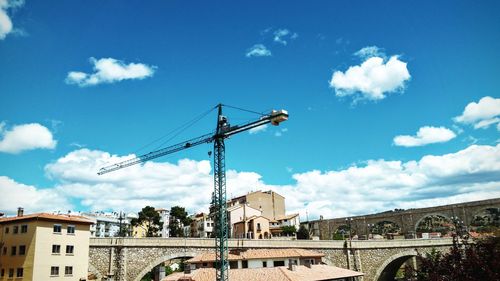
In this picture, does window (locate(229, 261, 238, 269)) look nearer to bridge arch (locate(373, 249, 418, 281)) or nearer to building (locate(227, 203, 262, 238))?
bridge arch (locate(373, 249, 418, 281))

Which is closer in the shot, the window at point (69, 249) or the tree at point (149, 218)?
the window at point (69, 249)

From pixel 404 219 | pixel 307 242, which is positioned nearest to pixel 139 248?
pixel 307 242

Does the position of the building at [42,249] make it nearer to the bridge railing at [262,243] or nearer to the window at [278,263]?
the bridge railing at [262,243]

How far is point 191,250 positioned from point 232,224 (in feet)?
127

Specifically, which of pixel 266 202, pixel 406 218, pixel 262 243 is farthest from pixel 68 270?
pixel 406 218

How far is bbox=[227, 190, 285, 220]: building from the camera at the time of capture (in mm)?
107438

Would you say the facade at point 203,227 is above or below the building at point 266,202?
below

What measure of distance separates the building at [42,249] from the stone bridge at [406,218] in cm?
7936

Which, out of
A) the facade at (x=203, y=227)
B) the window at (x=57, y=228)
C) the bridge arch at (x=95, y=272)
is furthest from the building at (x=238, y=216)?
the window at (x=57, y=228)

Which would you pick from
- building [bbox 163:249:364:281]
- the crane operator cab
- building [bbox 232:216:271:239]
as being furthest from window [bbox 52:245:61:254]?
building [bbox 232:216:271:239]

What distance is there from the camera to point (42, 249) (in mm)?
41156

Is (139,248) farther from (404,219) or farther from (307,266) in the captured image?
(404,219)

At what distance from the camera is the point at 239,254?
179 ft

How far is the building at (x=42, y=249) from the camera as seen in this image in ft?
133
